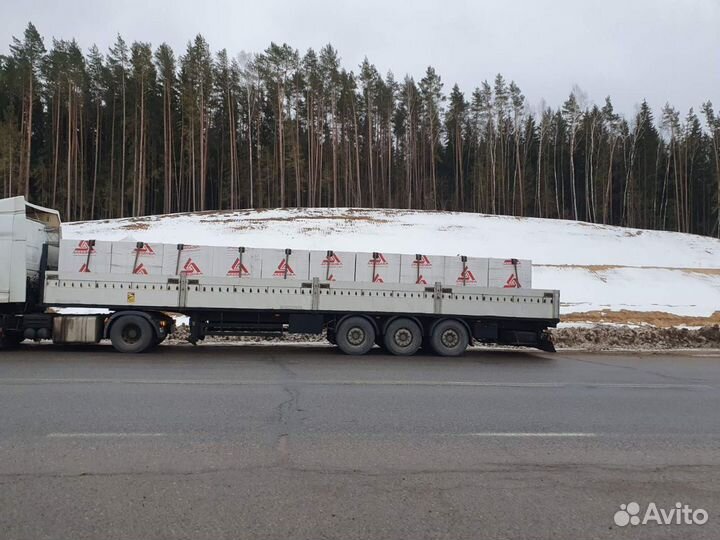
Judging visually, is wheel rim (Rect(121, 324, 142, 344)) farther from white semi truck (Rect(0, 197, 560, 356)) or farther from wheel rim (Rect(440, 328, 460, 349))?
wheel rim (Rect(440, 328, 460, 349))

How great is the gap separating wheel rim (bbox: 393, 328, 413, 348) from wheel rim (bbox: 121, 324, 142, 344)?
578cm

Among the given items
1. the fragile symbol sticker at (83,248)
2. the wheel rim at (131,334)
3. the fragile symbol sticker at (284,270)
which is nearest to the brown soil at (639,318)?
the fragile symbol sticker at (284,270)

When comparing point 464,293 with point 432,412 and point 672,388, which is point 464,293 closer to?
point 672,388

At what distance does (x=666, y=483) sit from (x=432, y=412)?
8.91 feet

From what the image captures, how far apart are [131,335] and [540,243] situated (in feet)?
92.1

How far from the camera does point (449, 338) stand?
1244cm

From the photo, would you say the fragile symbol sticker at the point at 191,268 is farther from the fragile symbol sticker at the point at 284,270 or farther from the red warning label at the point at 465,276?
the red warning label at the point at 465,276

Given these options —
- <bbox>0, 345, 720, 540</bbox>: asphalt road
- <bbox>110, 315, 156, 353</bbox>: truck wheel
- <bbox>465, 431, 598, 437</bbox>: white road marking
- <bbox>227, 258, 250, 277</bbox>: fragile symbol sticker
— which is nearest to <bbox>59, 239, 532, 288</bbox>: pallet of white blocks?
<bbox>227, 258, 250, 277</bbox>: fragile symbol sticker

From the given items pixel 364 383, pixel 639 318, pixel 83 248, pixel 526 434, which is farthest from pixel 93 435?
pixel 639 318

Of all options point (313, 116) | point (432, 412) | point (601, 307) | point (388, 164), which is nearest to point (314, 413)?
point (432, 412)

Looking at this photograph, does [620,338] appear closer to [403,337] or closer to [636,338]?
[636,338]

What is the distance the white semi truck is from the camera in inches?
454

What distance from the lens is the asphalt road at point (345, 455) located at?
11.5 ft

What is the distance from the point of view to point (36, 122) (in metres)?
48.2
